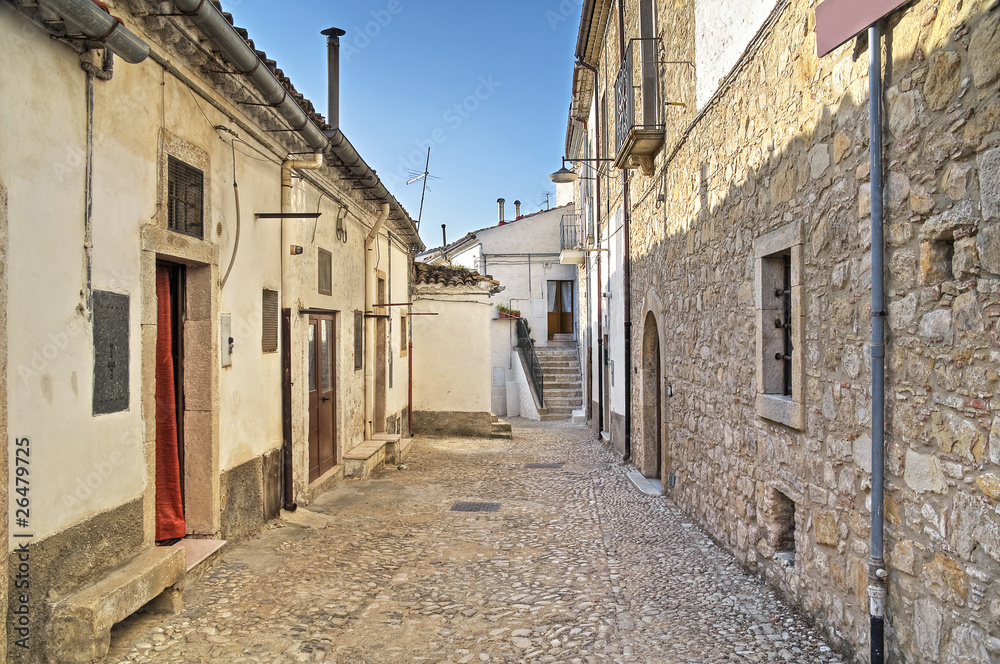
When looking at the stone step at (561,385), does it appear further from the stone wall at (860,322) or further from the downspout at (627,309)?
the stone wall at (860,322)

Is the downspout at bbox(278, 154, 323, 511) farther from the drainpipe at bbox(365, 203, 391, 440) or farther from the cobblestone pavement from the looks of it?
the drainpipe at bbox(365, 203, 391, 440)

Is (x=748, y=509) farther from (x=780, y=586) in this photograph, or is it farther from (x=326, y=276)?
(x=326, y=276)

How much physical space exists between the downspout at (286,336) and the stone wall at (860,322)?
3.90m

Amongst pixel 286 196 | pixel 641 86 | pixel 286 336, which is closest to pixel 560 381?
pixel 641 86

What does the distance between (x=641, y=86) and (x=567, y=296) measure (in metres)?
16.3

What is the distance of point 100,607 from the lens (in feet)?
11.4

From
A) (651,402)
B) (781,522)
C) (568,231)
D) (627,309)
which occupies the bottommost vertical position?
(781,522)

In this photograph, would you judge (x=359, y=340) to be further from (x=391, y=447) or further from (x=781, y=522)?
(x=781, y=522)

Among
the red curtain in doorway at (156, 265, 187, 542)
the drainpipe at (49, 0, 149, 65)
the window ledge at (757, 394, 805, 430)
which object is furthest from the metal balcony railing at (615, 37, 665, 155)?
the drainpipe at (49, 0, 149, 65)

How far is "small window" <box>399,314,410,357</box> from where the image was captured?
1344cm

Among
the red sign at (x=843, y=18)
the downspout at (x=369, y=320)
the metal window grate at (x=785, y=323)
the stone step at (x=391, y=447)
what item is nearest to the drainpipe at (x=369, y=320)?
the downspout at (x=369, y=320)

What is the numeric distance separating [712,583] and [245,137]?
16.7 ft

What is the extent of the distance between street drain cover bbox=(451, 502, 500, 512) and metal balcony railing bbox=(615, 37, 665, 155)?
456cm

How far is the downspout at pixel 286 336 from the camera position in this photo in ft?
22.0
